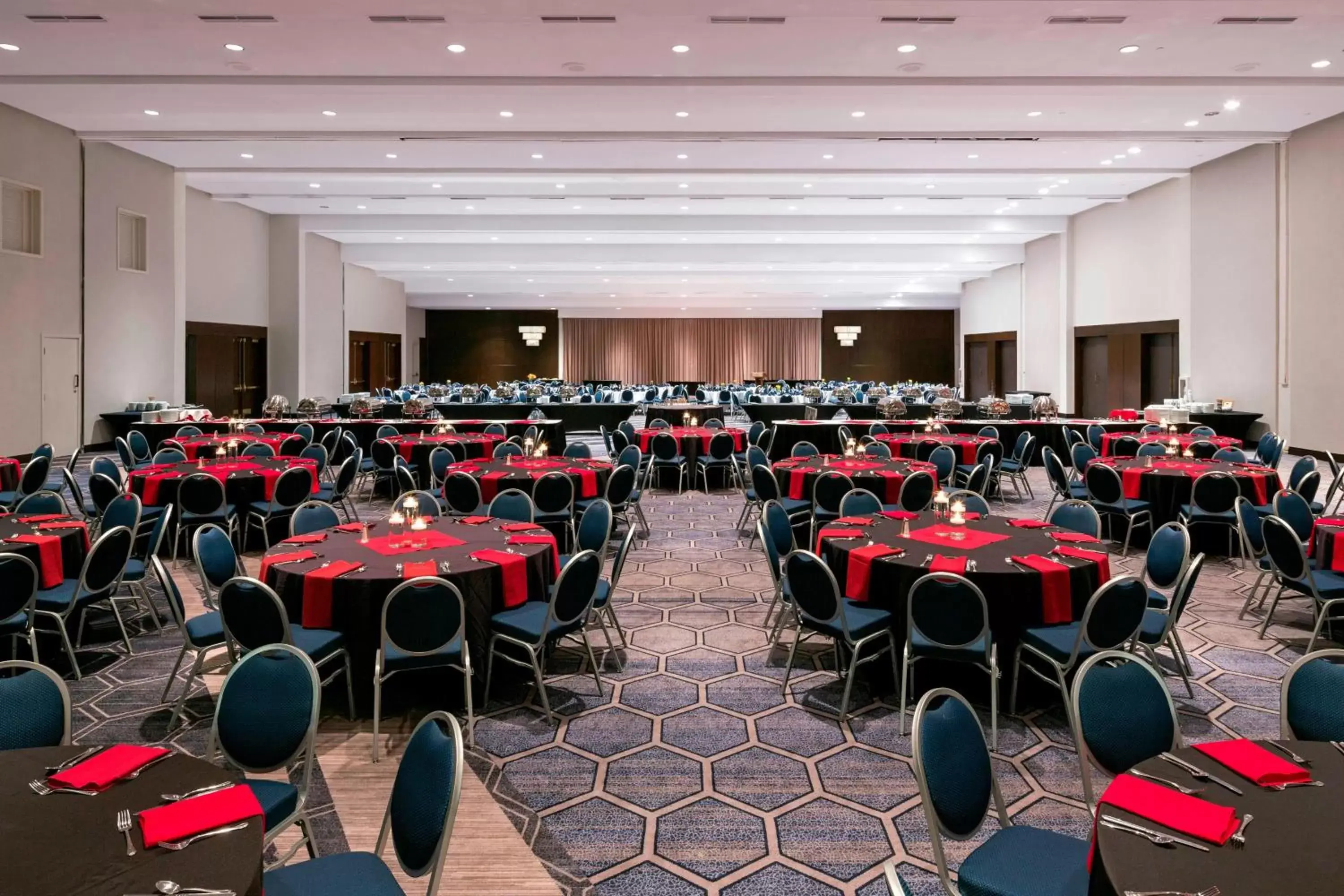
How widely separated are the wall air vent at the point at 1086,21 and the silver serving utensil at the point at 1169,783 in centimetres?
845

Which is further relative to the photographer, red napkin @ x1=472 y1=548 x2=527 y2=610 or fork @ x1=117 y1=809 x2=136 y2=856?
red napkin @ x1=472 y1=548 x2=527 y2=610

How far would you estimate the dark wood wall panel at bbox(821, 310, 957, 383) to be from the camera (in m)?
34.2

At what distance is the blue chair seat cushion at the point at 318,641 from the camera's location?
4070mm

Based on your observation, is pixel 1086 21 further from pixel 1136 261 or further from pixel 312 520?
pixel 1136 261

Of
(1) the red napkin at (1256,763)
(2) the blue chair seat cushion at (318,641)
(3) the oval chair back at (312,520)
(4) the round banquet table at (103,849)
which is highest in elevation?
(3) the oval chair back at (312,520)

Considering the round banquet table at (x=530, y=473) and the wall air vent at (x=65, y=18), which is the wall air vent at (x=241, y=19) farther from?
the round banquet table at (x=530, y=473)

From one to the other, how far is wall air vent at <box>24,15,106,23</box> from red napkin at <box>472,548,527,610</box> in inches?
302

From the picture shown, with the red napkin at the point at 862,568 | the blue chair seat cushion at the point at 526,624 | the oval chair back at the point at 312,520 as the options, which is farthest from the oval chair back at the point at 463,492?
the red napkin at the point at 862,568

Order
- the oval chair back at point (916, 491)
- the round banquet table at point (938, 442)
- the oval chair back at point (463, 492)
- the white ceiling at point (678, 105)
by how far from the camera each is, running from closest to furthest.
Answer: the oval chair back at point (916, 491), the oval chair back at point (463, 492), the white ceiling at point (678, 105), the round banquet table at point (938, 442)

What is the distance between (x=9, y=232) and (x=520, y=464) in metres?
9.65

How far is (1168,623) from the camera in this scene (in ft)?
14.2

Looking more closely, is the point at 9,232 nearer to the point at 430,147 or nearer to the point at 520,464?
the point at 430,147

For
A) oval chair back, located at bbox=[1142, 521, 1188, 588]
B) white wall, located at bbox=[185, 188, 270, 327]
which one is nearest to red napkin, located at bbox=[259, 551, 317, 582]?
oval chair back, located at bbox=[1142, 521, 1188, 588]

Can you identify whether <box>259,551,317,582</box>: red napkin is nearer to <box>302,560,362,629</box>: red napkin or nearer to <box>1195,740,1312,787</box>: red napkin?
<box>302,560,362,629</box>: red napkin
